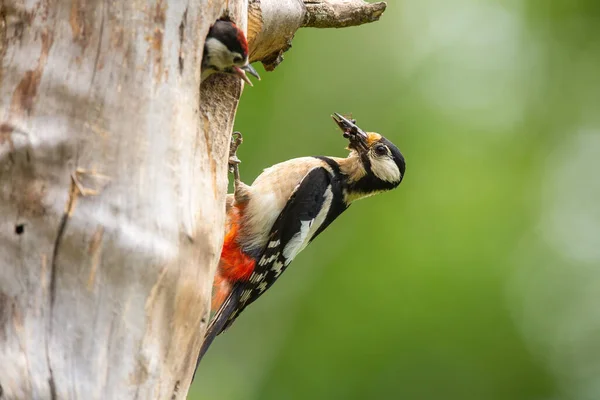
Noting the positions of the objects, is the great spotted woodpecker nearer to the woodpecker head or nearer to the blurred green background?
the woodpecker head

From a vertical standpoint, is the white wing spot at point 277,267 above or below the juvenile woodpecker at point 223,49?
below

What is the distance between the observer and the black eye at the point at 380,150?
4.42m

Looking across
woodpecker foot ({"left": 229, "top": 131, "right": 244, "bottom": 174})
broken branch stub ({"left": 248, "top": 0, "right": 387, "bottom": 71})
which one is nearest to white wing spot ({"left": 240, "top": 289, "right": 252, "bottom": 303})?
woodpecker foot ({"left": 229, "top": 131, "right": 244, "bottom": 174})

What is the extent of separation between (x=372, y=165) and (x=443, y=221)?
117 inches

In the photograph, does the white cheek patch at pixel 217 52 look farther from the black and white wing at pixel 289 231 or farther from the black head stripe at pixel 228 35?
the black and white wing at pixel 289 231

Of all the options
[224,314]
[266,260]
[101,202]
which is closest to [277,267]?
[266,260]

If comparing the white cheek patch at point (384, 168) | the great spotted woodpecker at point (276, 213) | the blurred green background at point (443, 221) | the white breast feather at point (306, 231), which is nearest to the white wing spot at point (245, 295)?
the great spotted woodpecker at point (276, 213)

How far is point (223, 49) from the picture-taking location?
2.78 metres

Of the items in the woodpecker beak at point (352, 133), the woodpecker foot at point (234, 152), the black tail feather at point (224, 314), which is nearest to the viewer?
the black tail feather at point (224, 314)

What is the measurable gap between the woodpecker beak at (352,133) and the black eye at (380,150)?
83 millimetres

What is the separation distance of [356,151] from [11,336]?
260 cm

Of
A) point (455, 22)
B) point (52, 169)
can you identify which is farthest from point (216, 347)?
point (52, 169)

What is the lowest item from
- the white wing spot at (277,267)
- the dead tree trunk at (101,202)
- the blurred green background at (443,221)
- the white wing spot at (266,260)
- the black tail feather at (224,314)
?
the blurred green background at (443,221)

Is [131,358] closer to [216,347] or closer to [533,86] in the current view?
[216,347]
